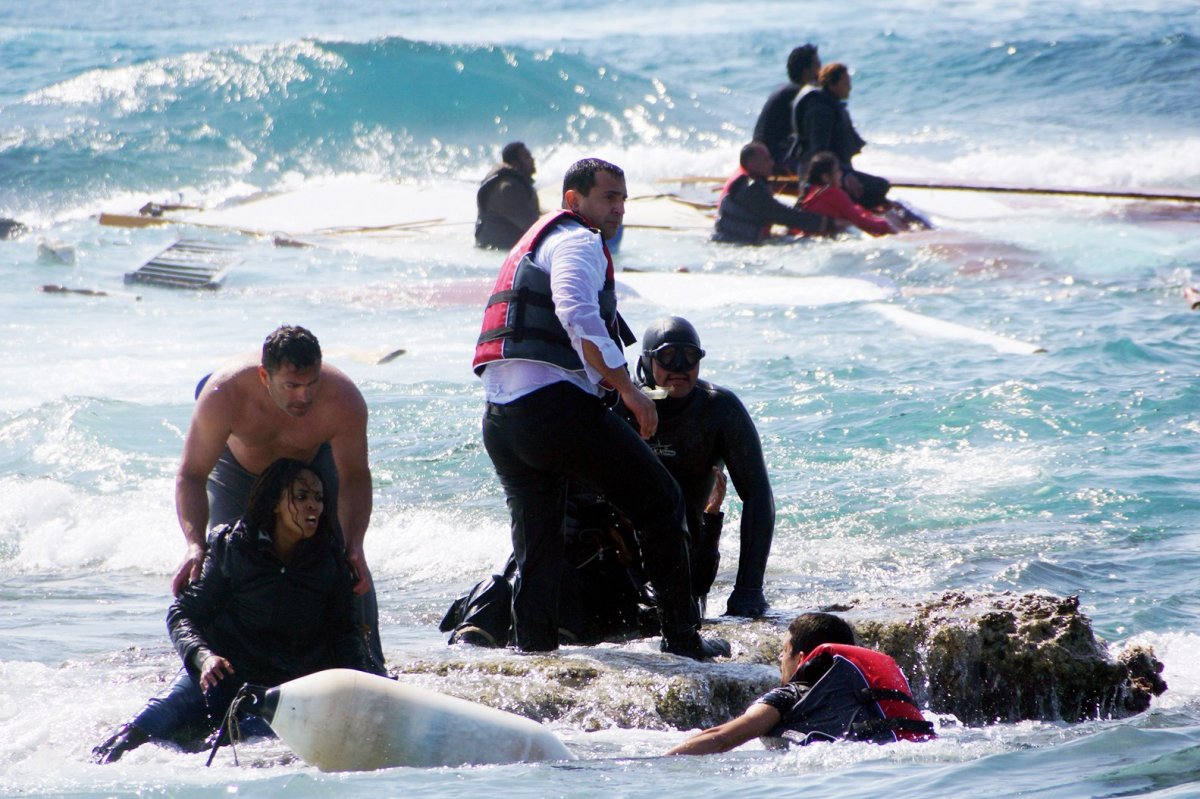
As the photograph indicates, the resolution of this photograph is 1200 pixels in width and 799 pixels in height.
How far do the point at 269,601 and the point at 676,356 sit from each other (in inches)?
68.5

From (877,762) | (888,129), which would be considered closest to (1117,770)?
(877,762)

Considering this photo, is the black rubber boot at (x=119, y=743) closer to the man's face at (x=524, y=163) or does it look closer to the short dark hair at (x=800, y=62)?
the man's face at (x=524, y=163)

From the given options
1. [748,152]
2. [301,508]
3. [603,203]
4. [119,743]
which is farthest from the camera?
[748,152]

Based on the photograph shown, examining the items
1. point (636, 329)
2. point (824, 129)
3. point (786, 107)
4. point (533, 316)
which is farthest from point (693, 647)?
point (786, 107)

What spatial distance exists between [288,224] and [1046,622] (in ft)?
47.3

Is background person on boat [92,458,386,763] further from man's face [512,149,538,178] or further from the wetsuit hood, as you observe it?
man's face [512,149,538,178]

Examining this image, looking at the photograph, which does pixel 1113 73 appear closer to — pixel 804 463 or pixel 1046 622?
pixel 804 463

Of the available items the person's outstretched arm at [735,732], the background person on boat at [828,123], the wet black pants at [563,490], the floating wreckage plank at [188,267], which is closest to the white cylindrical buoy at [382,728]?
the person's outstretched arm at [735,732]

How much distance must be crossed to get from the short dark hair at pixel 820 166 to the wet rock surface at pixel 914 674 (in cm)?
977

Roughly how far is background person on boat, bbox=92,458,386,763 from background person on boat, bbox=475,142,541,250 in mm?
10100

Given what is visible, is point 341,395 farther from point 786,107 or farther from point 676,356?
point 786,107

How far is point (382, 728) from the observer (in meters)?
4.15

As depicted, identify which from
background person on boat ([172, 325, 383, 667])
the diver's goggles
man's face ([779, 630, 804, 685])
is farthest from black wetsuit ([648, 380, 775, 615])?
background person on boat ([172, 325, 383, 667])

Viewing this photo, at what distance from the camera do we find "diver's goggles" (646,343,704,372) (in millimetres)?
5555
